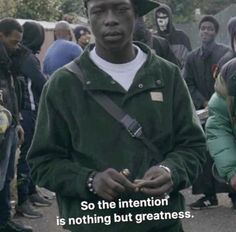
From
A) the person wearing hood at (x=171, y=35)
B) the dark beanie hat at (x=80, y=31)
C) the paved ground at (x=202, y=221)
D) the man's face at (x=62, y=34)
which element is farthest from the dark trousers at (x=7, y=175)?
the dark beanie hat at (x=80, y=31)

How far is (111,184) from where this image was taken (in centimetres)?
221

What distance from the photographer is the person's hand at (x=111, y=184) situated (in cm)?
222

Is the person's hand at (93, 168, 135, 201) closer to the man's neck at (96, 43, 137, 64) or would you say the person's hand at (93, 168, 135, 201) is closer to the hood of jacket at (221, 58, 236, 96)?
the man's neck at (96, 43, 137, 64)

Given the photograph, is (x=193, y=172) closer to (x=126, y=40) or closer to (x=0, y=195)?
(x=126, y=40)


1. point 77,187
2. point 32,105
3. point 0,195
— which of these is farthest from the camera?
point 32,105

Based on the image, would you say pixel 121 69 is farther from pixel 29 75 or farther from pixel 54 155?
pixel 29 75

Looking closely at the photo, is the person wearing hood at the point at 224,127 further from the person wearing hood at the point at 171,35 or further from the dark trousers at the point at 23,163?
the person wearing hood at the point at 171,35

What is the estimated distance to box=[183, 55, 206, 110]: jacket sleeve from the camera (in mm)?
7108

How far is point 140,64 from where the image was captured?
2.50 meters

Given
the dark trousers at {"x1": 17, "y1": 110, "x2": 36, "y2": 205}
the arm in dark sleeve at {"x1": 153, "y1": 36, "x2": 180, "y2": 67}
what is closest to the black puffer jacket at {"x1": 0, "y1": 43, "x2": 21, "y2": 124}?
the dark trousers at {"x1": 17, "y1": 110, "x2": 36, "y2": 205}

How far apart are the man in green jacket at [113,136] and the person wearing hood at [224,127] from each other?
85 cm

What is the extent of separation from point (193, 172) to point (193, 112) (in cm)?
20

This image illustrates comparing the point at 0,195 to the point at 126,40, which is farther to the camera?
the point at 0,195

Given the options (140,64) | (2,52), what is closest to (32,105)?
(2,52)
